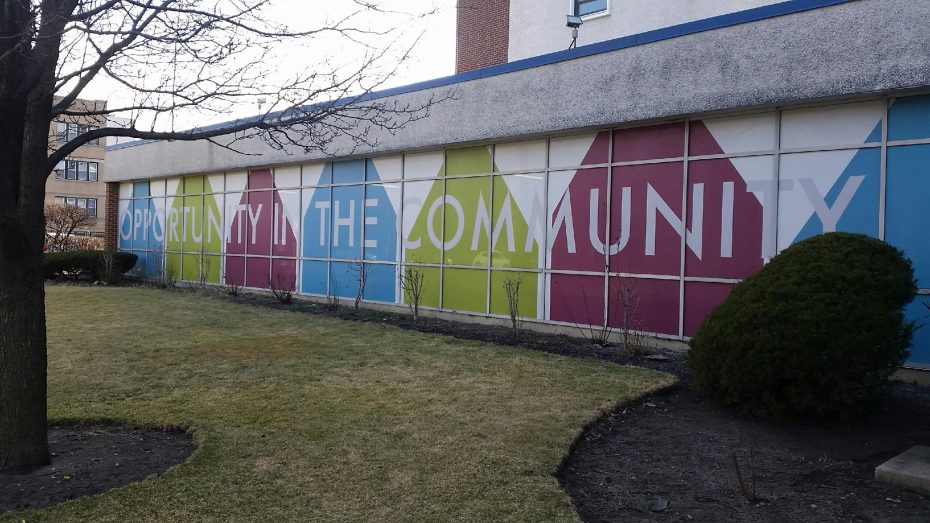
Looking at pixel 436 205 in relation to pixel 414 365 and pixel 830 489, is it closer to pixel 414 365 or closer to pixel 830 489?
pixel 414 365

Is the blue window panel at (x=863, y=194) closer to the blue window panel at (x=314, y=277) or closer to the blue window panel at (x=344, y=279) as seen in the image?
the blue window panel at (x=344, y=279)

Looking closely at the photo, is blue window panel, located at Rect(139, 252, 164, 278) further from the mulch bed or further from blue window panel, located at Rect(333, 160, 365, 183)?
the mulch bed

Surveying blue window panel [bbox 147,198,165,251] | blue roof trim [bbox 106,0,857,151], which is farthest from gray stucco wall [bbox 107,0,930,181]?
blue window panel [bbox 147,198,165,251]

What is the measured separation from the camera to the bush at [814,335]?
5.71 m

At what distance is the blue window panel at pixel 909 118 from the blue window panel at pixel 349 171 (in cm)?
983

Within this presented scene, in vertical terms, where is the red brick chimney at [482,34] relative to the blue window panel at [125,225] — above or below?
above

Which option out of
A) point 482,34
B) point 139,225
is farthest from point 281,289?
point 139,225

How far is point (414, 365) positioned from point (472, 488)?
4.12 m

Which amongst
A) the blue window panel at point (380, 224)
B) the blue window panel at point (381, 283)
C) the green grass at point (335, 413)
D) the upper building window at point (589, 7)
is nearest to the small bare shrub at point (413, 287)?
the blue window panel at point (381, 283)

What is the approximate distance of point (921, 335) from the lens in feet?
26.6

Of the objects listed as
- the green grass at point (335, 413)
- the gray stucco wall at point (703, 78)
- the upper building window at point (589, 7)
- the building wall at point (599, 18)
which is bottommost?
the green grass at point (335, 413)

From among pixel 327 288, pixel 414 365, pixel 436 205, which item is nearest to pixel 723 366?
pixel 414 365

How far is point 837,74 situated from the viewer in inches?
331

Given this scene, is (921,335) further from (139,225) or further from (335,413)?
(139,225)
